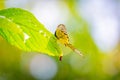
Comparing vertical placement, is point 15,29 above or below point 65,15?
below

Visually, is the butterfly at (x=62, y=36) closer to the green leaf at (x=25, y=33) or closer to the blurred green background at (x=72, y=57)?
the green leaf at (x=25, y=33)

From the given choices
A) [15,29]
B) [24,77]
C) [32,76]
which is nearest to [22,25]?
[15,29]

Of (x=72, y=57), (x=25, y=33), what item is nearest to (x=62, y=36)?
(x=25, y=33)

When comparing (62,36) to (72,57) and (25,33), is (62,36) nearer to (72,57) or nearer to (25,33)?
(25,33)

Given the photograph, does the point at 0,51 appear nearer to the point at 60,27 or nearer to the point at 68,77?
the point at 68,77

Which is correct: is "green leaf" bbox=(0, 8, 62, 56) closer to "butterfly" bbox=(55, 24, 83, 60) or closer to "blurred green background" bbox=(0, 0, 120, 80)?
"butterfly" bbox=(55, 24, 83, 60)

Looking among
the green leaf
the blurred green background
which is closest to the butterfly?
the green leaf

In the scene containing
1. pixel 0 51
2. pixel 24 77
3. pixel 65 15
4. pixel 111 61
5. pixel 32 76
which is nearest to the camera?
pixel 0 51

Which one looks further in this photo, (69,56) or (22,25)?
(69,56)
